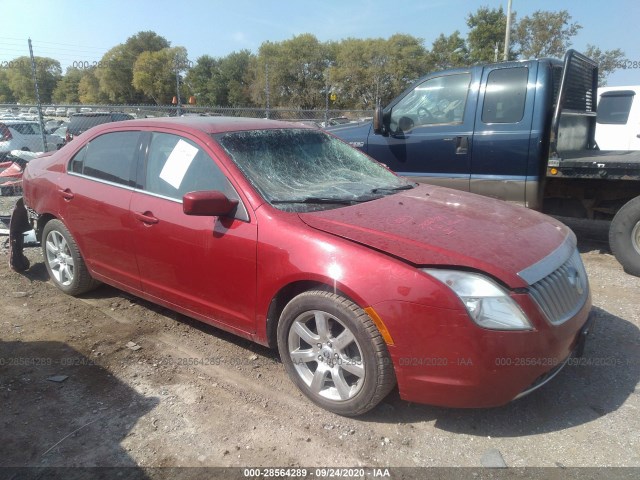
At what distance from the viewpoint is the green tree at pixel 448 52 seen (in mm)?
43834

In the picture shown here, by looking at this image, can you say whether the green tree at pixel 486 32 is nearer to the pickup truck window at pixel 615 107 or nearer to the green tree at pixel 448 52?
the green tree at pixel 448 52

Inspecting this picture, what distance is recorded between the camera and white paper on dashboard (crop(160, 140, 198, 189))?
338 cm

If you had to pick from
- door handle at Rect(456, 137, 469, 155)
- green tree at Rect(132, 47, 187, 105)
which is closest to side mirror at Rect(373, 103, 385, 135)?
door handle at Rect(456, 137, 469, 155)

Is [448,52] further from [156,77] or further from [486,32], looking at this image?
[156,77]

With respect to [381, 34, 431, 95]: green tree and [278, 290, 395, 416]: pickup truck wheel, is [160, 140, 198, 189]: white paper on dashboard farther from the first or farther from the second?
[381, 34, 431, 95]: green tree

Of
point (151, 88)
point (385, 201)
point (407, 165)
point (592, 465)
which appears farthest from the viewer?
point (151, 88)

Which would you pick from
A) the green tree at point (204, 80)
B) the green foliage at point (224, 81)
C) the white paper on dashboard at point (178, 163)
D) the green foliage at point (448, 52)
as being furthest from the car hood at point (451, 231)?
the green tree at point (204, 80)

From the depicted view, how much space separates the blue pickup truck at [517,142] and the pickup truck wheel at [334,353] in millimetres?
3635

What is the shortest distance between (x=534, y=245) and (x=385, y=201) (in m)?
0.96

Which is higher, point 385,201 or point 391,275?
point 385,201

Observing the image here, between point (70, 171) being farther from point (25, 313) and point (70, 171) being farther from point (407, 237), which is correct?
point (407, 237)

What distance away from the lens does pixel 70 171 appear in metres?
4.23

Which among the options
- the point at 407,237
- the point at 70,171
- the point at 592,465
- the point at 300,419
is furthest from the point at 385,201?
the point at 70,171

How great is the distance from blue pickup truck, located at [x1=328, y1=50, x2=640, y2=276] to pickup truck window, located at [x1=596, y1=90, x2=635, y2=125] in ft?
9.51
